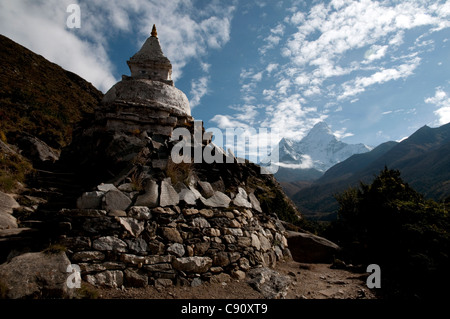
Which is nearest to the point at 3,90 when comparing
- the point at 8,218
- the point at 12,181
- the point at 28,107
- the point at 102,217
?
the point at 28,107

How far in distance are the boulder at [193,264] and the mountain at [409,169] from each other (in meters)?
58.1

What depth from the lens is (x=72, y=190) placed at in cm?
670

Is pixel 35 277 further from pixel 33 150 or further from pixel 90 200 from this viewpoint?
pixel 33 150

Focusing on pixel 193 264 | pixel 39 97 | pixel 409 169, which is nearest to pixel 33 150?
pixel 193 264

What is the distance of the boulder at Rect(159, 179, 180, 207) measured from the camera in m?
4.71

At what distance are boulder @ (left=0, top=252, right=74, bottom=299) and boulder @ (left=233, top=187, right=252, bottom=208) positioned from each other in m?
3.56

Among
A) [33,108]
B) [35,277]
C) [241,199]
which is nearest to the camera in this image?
[35,277]

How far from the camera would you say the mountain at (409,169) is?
2753 inches

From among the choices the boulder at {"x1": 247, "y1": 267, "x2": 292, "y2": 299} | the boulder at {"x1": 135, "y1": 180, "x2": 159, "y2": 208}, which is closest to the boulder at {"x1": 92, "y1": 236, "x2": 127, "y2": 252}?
the boulder at {"x1": 135, "y1": 180, "x2": 159, "y2": 208}

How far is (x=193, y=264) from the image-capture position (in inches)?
174

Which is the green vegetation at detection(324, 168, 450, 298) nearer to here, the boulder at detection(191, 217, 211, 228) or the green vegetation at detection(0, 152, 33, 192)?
the boulder at detection(191, 217, 211, 228)

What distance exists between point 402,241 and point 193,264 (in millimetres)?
5341

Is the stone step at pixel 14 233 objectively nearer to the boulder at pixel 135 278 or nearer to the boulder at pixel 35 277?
the boulder at pixel 35 277

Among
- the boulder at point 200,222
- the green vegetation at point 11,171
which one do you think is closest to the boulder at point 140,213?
the boulder at point 200,222
